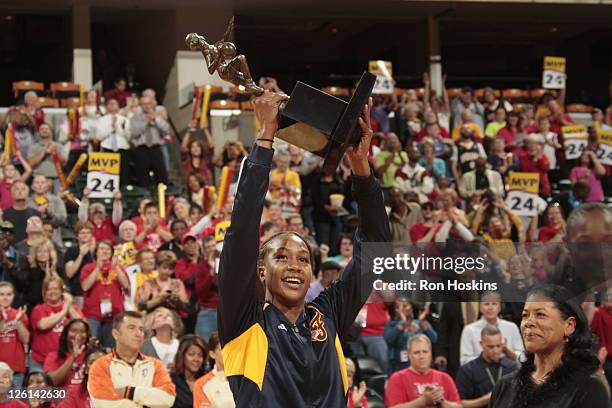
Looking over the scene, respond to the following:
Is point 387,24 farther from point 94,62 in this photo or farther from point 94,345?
point 94,345

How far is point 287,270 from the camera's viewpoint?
4.08 meters

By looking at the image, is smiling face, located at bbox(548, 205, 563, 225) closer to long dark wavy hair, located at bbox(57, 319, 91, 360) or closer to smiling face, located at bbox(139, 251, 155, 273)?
smiling face, located at bbox(139, 251, 155, 273)

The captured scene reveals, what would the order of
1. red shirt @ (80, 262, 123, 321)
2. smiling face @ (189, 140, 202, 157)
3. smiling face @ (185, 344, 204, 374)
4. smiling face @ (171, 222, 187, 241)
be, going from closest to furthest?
smiling face @ (185, 344, 204, 374)
red shirt @ (80, 262, 123, 321)
smiling face @ (171, 222, 187, 241)
smiling face @ (189, 140, 202, 157)

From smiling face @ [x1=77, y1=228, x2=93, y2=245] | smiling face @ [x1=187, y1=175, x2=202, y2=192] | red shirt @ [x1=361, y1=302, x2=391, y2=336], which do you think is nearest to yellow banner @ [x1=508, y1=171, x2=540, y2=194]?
smiling face @ [x1=187, y1=175, x2=202, y2=192]

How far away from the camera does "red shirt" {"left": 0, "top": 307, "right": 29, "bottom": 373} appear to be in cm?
925

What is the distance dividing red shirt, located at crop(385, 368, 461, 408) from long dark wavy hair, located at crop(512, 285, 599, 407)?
14.7 ft

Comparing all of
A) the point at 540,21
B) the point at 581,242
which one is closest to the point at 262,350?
the point at 581,242

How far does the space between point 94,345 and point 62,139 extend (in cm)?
636

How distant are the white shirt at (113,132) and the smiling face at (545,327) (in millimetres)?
11167

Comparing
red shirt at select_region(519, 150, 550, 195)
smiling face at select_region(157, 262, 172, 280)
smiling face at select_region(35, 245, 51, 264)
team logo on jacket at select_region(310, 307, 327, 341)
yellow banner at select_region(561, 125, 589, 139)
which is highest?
yellow banner at select_region(561, 125, 589, 139)

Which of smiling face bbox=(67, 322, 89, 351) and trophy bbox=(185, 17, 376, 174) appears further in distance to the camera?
smiling face bbox=(67, 322, 89, 351)

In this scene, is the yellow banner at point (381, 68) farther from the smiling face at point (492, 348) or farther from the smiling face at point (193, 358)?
the smiling face at point (193, 358)

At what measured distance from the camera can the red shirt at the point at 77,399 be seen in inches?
237

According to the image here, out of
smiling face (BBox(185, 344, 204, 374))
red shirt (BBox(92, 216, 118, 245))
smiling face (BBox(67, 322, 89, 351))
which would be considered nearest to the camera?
smiling face (BBox(185, 344, 204, 374))
